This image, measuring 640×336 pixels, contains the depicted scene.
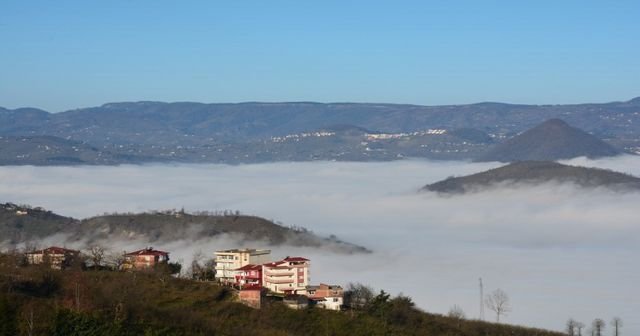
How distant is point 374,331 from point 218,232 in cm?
8040

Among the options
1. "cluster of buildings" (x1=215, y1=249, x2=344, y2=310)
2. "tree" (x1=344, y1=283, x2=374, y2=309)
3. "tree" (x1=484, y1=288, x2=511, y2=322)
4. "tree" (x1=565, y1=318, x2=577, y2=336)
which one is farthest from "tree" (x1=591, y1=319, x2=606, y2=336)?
"cluster of buildings" (x1=215, y1=249, x2=344, y2=310)

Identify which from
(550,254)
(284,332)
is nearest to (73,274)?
(284,332)

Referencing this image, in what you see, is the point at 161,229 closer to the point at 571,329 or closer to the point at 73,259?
the point at 73,259

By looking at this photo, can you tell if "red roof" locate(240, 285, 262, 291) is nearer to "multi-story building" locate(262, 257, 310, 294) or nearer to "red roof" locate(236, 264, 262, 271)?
"multi-story building" locate(262, 257, 310, 294)

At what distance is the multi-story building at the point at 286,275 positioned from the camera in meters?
90.9

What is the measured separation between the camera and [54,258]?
88.0 metres

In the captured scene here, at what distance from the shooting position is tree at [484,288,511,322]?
116 m

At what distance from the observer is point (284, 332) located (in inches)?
2830

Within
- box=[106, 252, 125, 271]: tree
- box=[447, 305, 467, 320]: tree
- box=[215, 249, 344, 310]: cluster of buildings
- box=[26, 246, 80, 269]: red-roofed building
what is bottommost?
box=[447, 305, 467, 320]: tree

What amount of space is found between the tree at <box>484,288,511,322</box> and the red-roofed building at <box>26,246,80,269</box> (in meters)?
37.5

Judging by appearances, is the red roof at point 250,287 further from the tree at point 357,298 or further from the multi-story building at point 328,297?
the tree at point 357,298

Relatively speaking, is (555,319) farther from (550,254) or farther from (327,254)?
(550,254)

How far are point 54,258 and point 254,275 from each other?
14.2m

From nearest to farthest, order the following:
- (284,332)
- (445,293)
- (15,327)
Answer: (15,327) → (284,332) → (445,293)
